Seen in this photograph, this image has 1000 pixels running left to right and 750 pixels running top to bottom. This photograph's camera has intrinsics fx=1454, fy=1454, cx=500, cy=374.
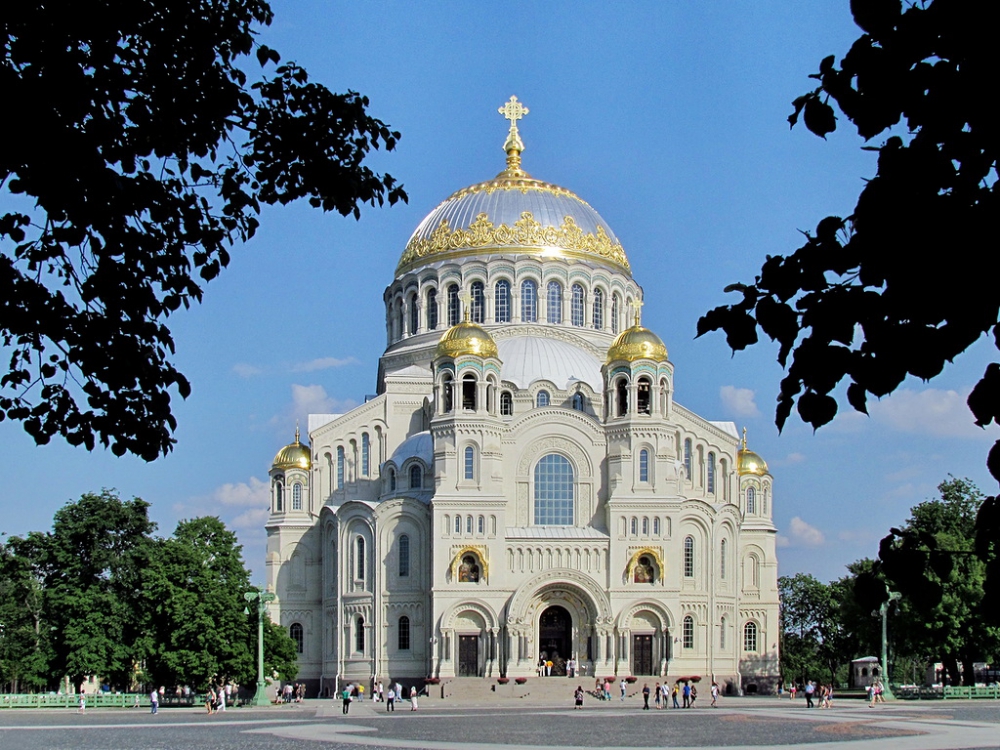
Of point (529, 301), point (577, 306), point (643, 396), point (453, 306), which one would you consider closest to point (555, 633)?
point (643, 396)

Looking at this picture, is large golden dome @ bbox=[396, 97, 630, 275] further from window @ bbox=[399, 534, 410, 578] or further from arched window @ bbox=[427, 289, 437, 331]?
window @ bbox=[399, 534, 410, 578]

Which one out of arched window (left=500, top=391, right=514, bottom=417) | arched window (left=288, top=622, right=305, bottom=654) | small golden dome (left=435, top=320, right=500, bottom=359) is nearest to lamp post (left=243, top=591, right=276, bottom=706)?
arched window (left=288, top=622, right=305, bottom=654)

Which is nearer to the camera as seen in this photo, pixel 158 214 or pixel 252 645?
pixel 158 214

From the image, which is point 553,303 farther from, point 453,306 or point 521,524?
point 521,524

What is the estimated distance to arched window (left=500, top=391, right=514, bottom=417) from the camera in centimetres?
5950

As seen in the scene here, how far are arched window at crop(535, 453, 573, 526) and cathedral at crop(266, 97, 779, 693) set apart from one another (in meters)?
0.06

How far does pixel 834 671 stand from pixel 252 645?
44.7 metres

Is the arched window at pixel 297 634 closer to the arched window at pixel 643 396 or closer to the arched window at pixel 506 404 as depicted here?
the arched window at pixel 506 404

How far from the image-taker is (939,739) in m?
30.2

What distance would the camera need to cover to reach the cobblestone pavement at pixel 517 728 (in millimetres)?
29562

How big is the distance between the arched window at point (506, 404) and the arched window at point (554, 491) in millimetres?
4102

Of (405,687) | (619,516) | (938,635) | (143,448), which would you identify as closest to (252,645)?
(405,687)

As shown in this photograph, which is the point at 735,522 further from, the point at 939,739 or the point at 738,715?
the point at 939,739

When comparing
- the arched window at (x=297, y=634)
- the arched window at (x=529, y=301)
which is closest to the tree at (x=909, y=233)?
the arched window at (x=297, y=634)
